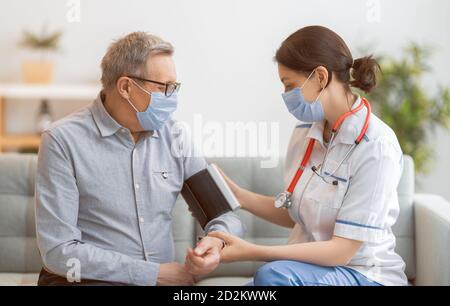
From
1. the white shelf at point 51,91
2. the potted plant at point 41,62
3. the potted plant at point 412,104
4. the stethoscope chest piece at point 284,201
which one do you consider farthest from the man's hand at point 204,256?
the potted plant at point 41,62

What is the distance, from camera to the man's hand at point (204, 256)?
1523 millimetres

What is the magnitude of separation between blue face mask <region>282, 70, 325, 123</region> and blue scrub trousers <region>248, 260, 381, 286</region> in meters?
0.39

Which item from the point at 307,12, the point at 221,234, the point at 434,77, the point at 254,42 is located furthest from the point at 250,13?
the point at 221,234

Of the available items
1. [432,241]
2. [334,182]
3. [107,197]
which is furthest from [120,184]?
[432,241]

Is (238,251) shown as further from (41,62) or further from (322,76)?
(41,62)

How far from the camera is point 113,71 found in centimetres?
168

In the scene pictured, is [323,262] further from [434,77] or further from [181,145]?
[434,77]

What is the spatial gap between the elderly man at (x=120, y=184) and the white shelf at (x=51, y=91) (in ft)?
6.82

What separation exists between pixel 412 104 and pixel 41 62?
220 centimetres

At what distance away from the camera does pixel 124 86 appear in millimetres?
1680

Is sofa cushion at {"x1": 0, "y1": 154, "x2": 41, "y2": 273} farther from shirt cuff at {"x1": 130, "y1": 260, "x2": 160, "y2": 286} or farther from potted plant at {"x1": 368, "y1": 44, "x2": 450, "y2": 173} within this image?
potted plant at {"x1": 368, "y1": 44, "x2": 450, "y2": 173}

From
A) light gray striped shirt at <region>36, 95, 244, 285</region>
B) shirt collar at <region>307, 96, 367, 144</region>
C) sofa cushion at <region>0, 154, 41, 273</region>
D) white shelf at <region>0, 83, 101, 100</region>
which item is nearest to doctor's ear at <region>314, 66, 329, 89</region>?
shirt collar at <region>307, 96, 367, 144</region>

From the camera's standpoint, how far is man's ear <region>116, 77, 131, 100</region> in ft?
5.48

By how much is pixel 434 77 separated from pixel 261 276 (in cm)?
247
